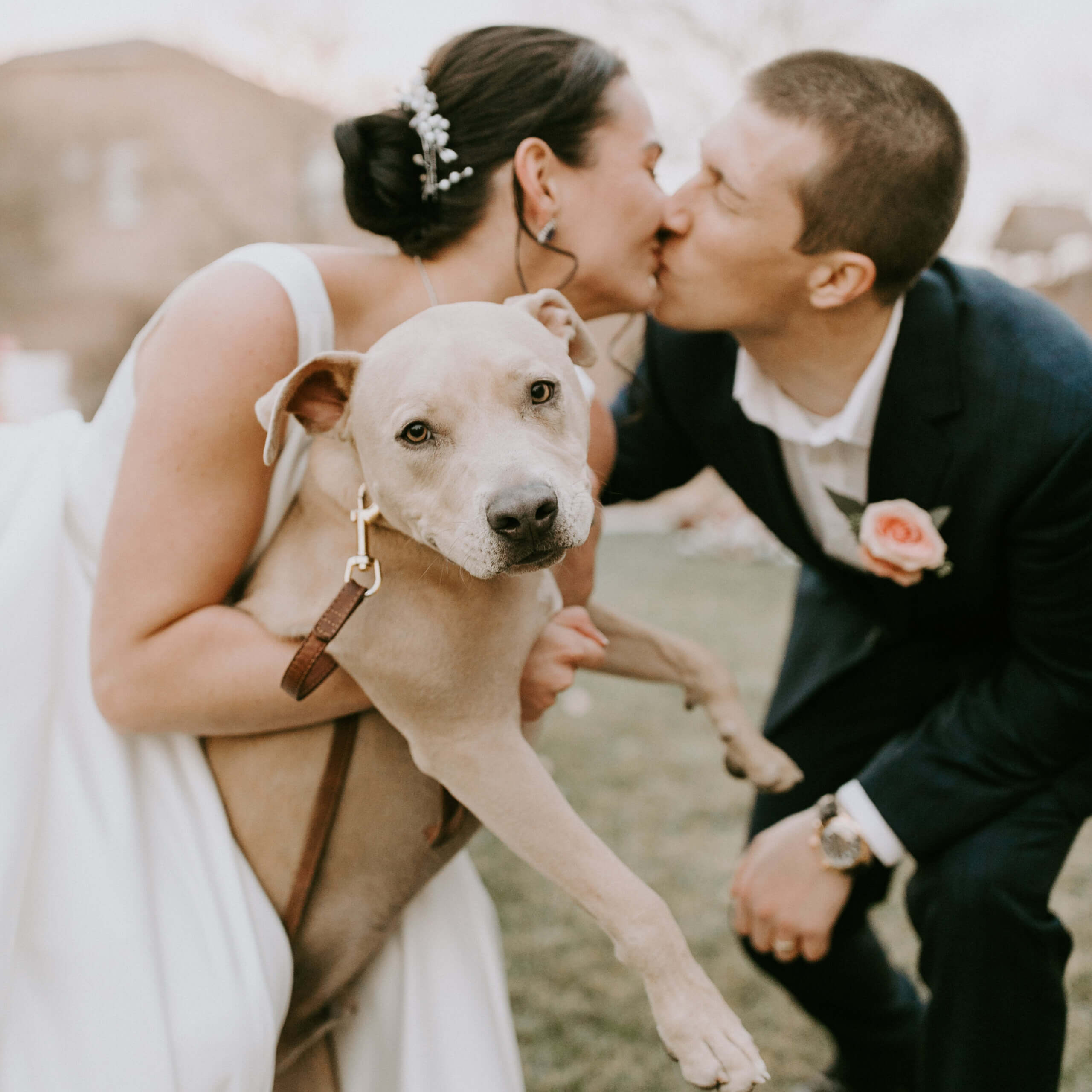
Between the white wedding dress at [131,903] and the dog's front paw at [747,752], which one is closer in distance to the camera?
the white wedding dress at [131,903]

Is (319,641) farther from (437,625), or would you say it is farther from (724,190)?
(724,190)

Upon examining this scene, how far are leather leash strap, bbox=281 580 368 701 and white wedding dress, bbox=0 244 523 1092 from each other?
1.38ft

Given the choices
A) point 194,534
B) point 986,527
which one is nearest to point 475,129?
point 194,534

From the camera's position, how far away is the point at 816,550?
2.52 m

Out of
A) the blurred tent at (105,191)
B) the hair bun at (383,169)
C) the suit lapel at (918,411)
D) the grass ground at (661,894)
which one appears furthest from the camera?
the blurred tent at (105,191)

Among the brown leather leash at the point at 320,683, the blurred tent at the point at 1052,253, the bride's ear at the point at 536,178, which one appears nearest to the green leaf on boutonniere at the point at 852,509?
the bride's ear at the point at 536,178

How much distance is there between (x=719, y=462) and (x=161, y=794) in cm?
160

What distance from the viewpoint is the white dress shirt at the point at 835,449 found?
2.22 m

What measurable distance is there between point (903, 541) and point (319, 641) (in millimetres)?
1317

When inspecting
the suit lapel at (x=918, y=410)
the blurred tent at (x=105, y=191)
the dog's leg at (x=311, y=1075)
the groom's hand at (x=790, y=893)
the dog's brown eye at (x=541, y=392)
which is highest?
the dog's brown eye at (x=541, y=392)

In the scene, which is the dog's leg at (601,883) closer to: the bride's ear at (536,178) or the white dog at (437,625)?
the white dog at (437,625)

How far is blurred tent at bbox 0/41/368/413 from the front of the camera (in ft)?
51.1

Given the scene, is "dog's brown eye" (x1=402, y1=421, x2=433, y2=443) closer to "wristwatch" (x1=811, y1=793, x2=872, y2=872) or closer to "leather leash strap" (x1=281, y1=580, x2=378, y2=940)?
"leather leash strap" (x1=281, y1=580, x2=378, y2=940)

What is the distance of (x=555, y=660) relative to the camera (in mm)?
1752
